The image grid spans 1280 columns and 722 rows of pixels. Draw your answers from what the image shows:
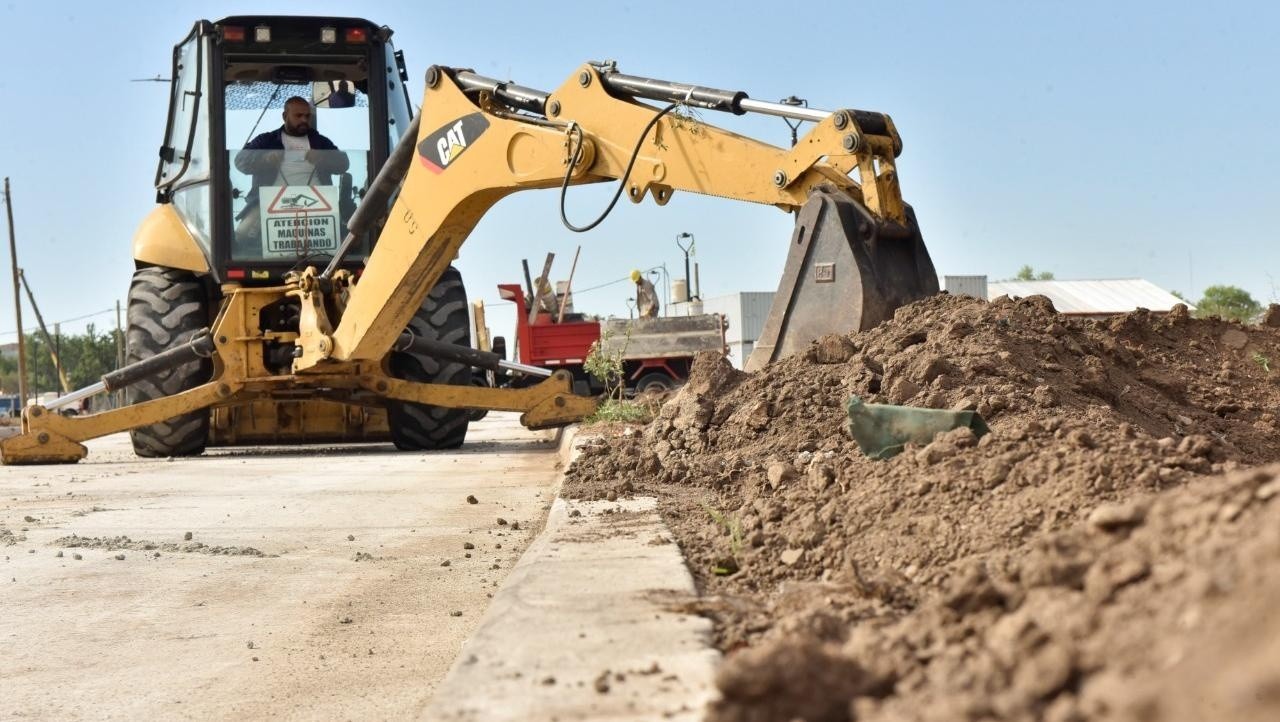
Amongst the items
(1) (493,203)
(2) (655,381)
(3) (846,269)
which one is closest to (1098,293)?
(2) (655,381)

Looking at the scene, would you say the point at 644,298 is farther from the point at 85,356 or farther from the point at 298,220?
the point at 85,356

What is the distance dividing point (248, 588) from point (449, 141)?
461 cm

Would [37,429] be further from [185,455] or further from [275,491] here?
[275,491]

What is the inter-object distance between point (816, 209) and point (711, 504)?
1.55 m

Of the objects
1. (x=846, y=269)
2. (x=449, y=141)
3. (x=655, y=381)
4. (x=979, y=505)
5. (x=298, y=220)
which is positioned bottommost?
(x=655, y=381)

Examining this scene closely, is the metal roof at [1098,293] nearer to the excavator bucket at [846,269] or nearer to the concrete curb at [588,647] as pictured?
the excavator bucket at [846,269]

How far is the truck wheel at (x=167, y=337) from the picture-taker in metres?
11.8

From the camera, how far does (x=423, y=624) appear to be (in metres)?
4.51

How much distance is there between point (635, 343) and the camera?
21578 mm

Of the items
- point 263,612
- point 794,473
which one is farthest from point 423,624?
point 794,473

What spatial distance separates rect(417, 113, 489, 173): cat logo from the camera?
8.85 metres

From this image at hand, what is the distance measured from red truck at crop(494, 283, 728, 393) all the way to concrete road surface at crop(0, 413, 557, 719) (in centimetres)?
1209

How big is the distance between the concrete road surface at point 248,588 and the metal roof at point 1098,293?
33.8 m

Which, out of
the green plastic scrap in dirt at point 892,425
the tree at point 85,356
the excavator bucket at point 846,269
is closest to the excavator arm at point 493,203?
the excavator bucket at point 846,269
